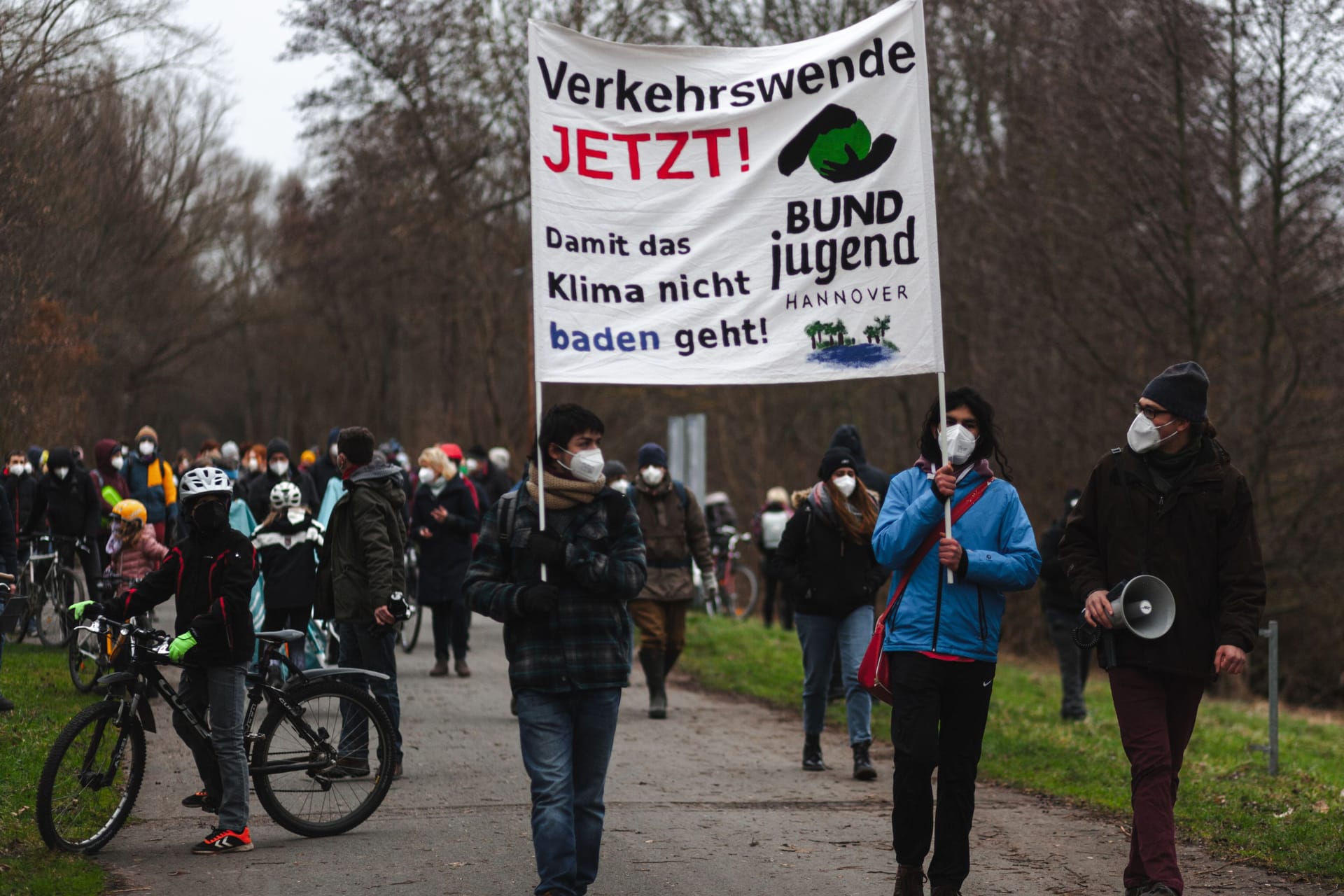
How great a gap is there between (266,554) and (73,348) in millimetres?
11104

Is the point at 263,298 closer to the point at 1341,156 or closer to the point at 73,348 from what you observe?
the point at 73,348

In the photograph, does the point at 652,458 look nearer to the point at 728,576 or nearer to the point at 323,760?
the point at 323,760

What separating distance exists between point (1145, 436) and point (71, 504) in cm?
1197

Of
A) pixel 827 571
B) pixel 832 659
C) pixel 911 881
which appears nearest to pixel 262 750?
pixel 911 881

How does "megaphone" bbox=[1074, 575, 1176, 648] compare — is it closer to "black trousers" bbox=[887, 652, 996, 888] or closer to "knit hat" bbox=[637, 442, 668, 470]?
"black trousers" bbox=[887, 652, 996, 888]

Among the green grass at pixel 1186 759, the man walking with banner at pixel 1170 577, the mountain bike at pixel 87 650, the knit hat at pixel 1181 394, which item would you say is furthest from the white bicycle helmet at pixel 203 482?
the green grass at pixel 1186 759

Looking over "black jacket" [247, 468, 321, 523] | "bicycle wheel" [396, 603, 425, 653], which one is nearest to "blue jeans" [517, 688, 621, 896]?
"black jacket" [247, 468, 321, 523]

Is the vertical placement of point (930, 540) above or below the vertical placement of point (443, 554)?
above

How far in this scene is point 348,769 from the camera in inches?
316

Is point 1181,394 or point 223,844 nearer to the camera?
point 1181,394

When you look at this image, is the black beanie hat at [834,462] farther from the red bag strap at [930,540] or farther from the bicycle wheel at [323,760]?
the red bag strap at [930,540]

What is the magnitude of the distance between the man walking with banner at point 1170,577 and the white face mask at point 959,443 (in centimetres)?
54

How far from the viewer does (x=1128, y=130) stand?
75.5 feet

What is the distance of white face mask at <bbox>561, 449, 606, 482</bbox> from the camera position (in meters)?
6.07
